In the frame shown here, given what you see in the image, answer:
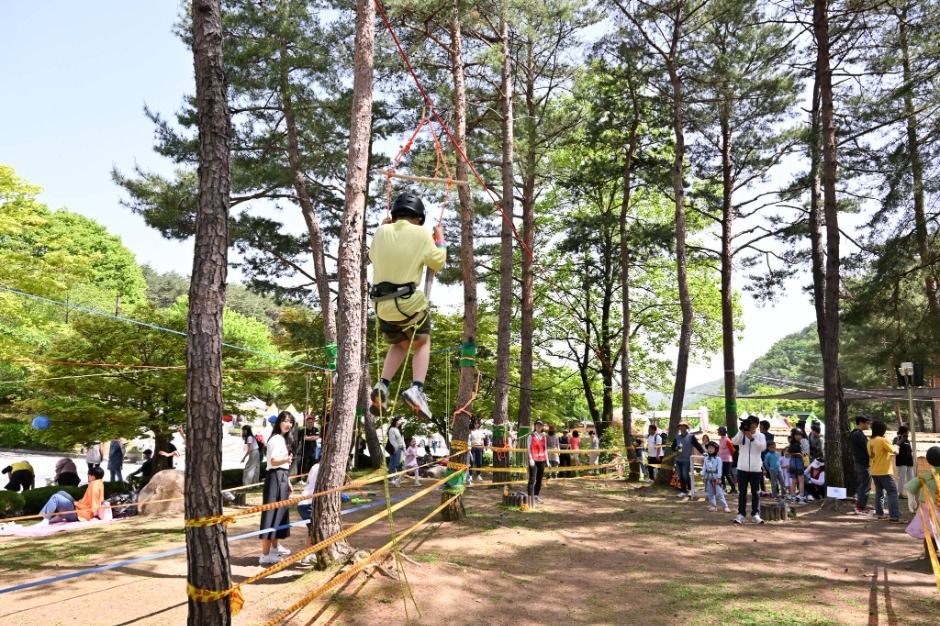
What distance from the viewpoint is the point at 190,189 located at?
55.2 ft

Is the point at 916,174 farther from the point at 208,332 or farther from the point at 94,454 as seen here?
→ the point at 94,454

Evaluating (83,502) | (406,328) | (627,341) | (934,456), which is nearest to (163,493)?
(83,502)

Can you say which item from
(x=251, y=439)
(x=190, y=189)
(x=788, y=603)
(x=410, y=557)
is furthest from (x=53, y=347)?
(x=788, y=603)

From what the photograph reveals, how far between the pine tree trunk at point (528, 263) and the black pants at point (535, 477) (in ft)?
3.69

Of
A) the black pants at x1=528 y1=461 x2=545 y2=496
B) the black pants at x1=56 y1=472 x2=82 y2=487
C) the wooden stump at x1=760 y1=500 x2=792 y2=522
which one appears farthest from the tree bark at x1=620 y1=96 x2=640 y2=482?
the black pants at x1=56 y1=472 x2=82 y2=487

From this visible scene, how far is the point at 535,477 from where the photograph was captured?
39.9 ft

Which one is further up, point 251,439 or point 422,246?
point 422,246

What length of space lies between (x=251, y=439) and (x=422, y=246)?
25.9 feet

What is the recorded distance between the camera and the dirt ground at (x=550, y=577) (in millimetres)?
5516

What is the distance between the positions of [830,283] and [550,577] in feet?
30.6

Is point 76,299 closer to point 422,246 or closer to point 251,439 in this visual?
point 251,439

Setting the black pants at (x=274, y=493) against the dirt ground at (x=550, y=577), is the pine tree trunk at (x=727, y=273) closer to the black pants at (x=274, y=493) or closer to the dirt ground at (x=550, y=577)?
the dirt ground at (x=550, y=577)

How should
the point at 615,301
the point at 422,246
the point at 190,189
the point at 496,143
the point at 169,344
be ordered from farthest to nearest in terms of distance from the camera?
1. the point at 615,301
2. the point at 190,189
3. the point at 169,344
4. the point at 496,143
5. the point at 422,246

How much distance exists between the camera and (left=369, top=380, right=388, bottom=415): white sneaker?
17.2 ft
